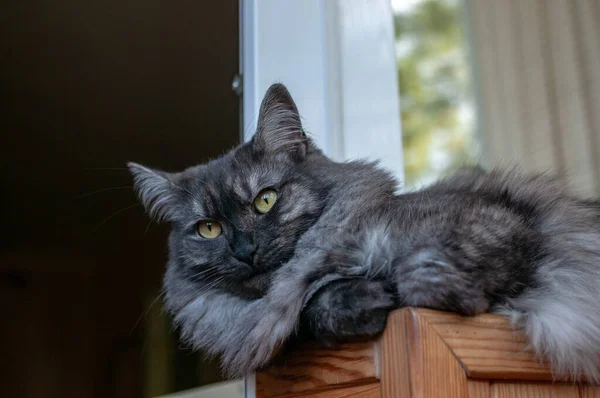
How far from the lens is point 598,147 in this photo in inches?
79.4

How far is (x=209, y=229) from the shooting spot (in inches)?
48.1

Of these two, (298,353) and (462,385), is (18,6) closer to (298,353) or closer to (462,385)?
(298,353)

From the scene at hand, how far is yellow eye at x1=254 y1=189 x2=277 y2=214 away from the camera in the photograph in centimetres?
115

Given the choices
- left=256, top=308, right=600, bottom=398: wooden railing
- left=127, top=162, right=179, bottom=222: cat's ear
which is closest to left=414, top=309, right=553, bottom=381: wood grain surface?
left=256, top=308, right=600, bottom=398: wooden railing

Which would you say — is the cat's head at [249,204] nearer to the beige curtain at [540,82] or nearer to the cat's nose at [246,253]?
the cat's nose at [246,253]

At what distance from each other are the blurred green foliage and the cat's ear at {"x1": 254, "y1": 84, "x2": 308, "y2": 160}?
32.7 inches

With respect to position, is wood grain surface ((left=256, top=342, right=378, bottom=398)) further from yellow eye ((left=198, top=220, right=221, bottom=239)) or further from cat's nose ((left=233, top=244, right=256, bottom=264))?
yellow eye ((left=198, top=220, right=221, bottom=239))

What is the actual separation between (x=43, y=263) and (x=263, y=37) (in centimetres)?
105

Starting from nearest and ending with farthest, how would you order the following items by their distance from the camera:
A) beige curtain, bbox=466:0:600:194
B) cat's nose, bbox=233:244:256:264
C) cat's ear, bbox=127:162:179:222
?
cat's nose, bbox=233:244:256:264 → cat's ear, bbox=127:162:179:222 → beige curtain, bbox=466:0:600:194

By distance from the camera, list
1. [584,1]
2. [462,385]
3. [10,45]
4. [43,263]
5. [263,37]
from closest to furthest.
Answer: [462,385]
[263,37]
[10,45]
[43,263]
[584,1]

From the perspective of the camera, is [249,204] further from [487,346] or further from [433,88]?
[433,88]

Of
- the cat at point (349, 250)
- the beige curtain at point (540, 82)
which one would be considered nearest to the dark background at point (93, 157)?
the cat at point (349, 250)

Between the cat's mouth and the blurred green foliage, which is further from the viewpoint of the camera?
the blurred green foliage

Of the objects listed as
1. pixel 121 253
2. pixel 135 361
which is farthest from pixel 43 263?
pixel 135 361
